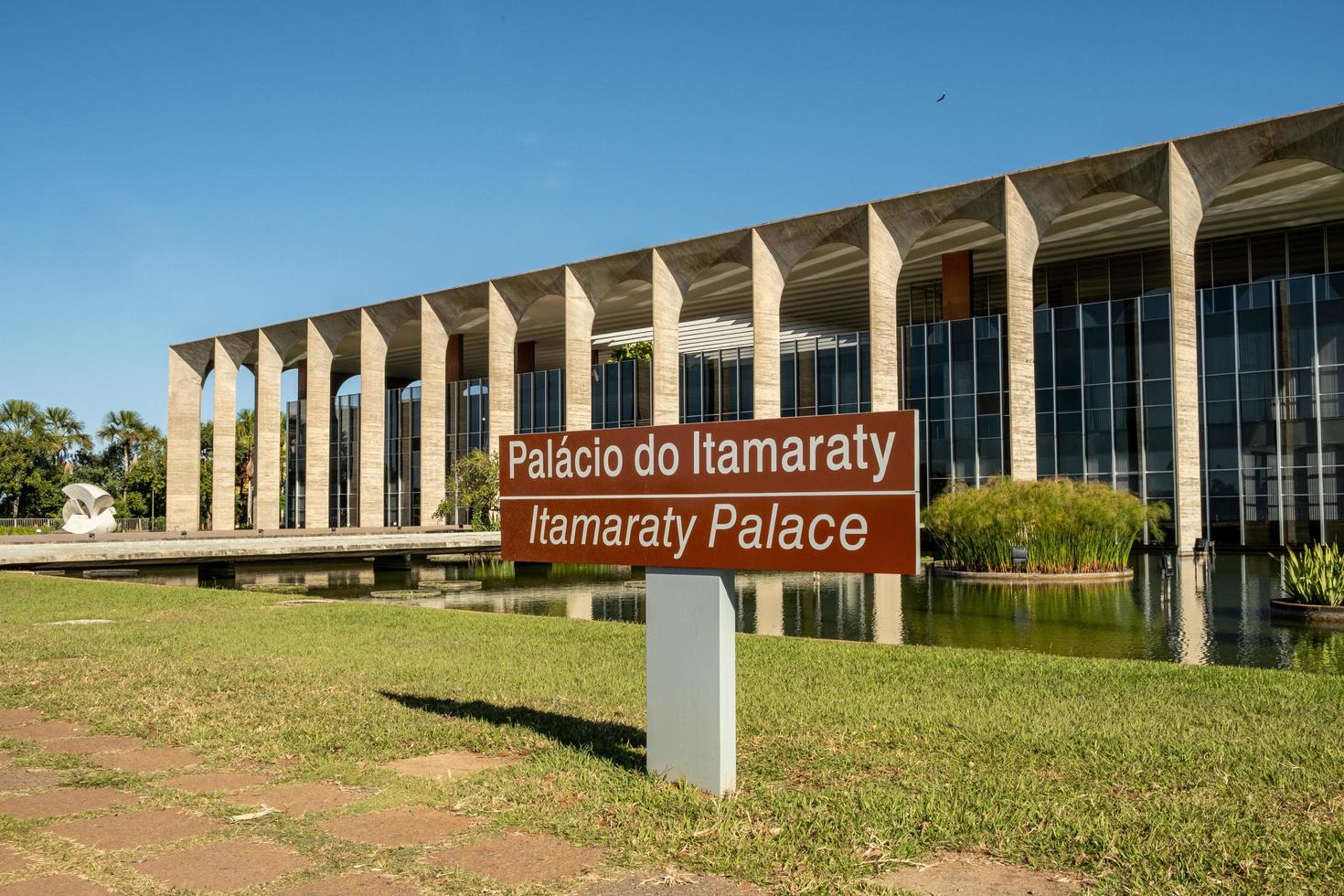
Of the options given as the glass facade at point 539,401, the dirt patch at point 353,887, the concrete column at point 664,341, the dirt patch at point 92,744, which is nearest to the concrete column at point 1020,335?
the concrete column at point 664,341

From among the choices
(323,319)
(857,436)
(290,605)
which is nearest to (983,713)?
(857,436)

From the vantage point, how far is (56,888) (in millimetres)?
4246

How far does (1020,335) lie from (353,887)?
35.5 m

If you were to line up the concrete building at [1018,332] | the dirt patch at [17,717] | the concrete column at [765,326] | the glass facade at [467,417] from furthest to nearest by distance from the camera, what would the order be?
the glass facade at [467,417]
the concrete column at [765,326]
the concrete building at [1018,332]
the dirt patch at [17,717]

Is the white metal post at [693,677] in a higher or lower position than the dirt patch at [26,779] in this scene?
higher

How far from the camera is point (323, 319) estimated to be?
196 feet

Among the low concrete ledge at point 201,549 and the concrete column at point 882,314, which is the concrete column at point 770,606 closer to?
the low concrete ledge at point 201,549

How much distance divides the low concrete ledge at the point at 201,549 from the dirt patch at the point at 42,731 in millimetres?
21737

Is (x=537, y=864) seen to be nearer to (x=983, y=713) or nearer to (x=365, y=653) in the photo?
(x=983, y=713)

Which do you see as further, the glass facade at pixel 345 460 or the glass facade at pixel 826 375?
the glass facade at pixel 345 460

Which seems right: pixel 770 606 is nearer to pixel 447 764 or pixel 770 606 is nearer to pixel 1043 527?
pixel 1043 527

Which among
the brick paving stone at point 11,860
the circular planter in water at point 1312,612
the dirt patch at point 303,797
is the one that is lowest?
the circular planter in water at point 1312,612

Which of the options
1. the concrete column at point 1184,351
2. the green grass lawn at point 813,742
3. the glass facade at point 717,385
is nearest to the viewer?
the green grass lawn at point 813,742

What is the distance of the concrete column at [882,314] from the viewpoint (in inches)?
1545
